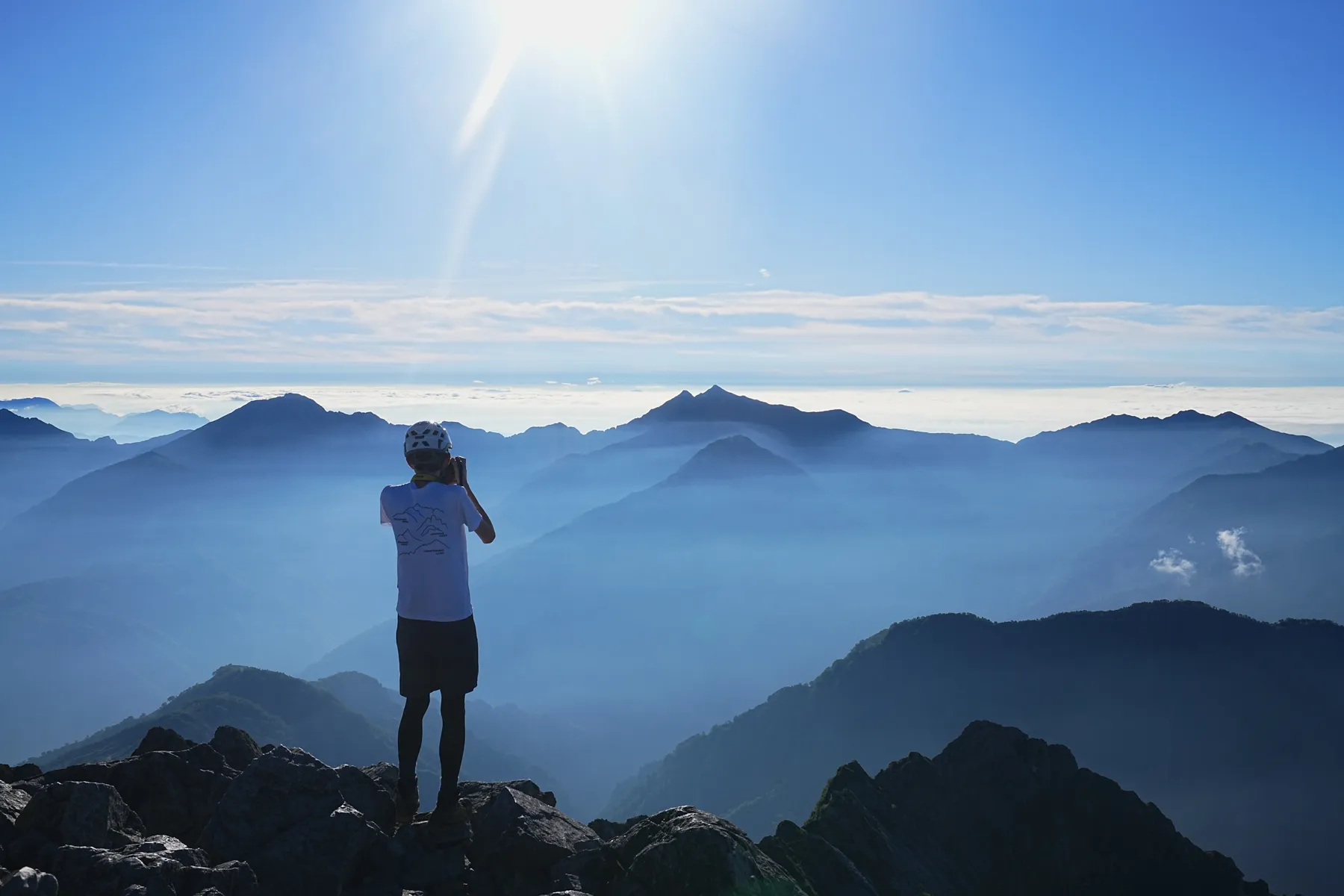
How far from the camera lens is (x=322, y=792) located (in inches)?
388

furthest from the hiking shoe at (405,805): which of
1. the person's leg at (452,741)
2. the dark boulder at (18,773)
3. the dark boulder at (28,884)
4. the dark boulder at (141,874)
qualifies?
the dark boulder at (18,773)

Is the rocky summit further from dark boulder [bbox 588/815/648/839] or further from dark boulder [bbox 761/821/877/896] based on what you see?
dark boulder [bbox 761/821/877/896]

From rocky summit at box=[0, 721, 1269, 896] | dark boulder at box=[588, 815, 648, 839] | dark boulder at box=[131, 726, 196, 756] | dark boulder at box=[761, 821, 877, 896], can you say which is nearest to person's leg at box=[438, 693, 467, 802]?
rocky summit at box=[0, 721, 1269, 896]

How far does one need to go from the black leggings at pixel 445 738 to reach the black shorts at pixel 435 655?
159mm

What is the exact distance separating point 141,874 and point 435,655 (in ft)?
10.8

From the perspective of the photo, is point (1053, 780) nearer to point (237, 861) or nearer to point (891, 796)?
point (891, 796)

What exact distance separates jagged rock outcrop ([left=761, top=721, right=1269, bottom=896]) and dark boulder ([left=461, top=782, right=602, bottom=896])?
34.8 metres

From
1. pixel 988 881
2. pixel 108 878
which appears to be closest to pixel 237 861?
pixel 108 878

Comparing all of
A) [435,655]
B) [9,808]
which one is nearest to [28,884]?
[9,808]

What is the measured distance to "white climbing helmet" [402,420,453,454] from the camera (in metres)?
9.67

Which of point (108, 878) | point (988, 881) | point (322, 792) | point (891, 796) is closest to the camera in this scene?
point (108, 878)

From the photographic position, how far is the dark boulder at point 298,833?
29.0ft

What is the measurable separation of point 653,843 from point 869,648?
196 m

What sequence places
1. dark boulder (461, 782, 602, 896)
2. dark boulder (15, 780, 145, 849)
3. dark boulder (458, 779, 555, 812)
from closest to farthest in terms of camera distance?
dark boulder (15, 780, 145, 849) < dark boulder (461, 782, 602, 896) < dark boulder (458, 779, 555, 812)
